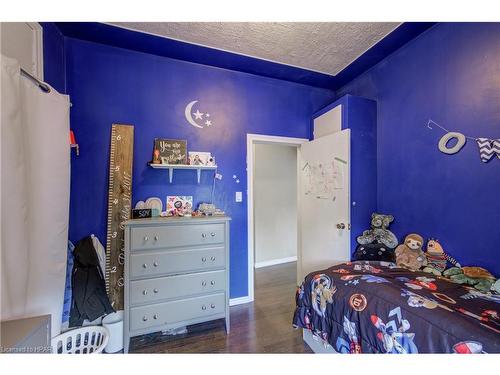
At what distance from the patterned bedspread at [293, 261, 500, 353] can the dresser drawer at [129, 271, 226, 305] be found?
0.75m

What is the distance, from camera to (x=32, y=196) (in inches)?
51.1

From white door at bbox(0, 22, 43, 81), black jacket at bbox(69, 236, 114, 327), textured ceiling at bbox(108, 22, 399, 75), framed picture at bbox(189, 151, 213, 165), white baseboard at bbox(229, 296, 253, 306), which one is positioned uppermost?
textured ceiling at bbox(108, 22, 399, 75)

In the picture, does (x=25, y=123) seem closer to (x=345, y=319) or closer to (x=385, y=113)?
(x=345, y=319)

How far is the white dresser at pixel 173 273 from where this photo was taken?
5.43 ft

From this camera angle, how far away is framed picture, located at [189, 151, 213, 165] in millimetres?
2287

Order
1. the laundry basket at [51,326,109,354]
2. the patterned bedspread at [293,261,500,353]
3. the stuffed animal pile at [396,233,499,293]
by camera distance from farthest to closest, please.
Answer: the laundry basket at [51,326,109,354]
the stuffed animal pile at [396,233,499,293]
the patterned bedspread at [293,261,500,353]

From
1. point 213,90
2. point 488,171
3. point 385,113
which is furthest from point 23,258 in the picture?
point 385,113

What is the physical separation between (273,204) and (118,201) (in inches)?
105

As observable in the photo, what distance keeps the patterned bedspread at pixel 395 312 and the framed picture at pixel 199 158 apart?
1.57 m

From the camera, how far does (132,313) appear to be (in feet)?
5.42

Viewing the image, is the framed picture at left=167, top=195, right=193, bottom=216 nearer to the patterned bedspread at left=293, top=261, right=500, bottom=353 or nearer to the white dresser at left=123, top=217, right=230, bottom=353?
the white dresser at left=123, top=217, right=230, bottom=353

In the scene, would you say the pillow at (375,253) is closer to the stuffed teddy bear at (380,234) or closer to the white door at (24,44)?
the stuffed teddy bear at (380,234)

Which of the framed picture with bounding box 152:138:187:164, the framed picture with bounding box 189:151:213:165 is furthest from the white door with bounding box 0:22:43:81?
the framed picture with bounding box 189:151:213:165
